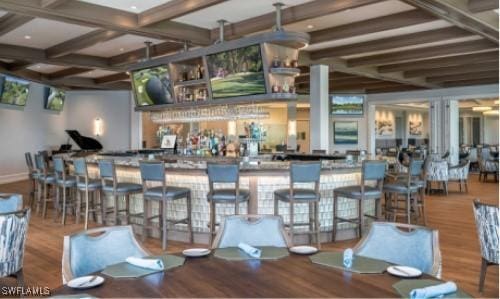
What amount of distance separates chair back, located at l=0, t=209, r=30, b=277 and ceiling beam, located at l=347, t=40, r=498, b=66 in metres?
8.45

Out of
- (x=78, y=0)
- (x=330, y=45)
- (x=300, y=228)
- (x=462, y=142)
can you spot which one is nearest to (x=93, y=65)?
(x=78, y=0)

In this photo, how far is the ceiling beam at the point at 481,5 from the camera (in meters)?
5.50

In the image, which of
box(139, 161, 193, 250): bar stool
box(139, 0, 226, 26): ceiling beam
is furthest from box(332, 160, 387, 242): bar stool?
box(139, 0, 226, 26): ceiling beam

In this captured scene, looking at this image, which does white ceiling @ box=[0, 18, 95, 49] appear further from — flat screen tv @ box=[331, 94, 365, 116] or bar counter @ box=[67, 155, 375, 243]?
flat screen tv @ box=[331, 94, 365, 116]

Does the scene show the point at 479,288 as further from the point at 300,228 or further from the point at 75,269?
the point at 75,269

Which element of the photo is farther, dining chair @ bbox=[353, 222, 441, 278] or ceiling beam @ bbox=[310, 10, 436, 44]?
ceiling beam @ bbox=[310, 10, 436, 44]

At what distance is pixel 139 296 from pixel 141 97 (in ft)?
24.2

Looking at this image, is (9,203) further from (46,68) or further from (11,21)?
(46,68)

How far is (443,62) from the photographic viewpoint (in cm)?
1045

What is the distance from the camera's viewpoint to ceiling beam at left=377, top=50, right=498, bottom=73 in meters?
9.83

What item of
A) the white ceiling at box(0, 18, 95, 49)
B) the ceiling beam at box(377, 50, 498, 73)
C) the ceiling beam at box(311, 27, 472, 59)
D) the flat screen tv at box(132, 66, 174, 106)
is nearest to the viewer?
the white ceiling at box(0, 18, 95, 49)

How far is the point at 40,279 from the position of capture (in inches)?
169

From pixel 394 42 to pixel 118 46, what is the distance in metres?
5.71

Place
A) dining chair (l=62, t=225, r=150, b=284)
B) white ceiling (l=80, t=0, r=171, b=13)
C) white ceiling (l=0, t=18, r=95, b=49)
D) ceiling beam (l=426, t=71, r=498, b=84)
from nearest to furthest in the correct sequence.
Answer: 1. dining chair (l=62, t=225, r=150, b=284)
2. white ceiling (l=80, t=0, r=171, b=13)
3. white ceiling (l=0, t=18, r=95, b=49)
4. ceiling beam (l=426, t=71, r=498, b=84)
